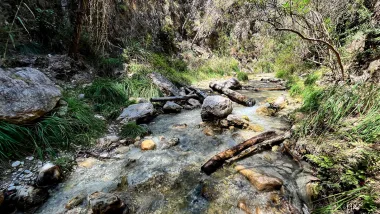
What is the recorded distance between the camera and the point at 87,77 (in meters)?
5.14

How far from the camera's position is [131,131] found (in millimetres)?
3426

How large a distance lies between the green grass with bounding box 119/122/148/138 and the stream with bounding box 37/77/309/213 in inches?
11.5

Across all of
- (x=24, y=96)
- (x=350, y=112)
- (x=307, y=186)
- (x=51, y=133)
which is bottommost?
(x=51, y=133)

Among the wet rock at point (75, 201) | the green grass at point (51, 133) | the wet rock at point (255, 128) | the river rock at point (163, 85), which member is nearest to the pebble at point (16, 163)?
the green grass at point (51, 133)

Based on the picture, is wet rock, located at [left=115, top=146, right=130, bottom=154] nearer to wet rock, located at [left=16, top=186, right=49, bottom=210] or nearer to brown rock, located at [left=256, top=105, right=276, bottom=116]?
Result: wet rock, located at [left=16, top=186, right=49, bottom=210]

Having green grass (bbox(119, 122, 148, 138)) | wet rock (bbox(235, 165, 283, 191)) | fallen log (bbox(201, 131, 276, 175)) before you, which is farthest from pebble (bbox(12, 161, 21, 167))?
wet rock (bbox(235, 165, 283, 191))

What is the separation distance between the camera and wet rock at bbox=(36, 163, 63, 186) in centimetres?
216

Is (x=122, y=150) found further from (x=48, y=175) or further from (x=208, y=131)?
(x=208, y=131)

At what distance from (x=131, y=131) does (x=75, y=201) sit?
5.12ft

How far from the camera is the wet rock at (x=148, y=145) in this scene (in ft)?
10.0

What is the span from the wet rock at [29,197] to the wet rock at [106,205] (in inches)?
23.1

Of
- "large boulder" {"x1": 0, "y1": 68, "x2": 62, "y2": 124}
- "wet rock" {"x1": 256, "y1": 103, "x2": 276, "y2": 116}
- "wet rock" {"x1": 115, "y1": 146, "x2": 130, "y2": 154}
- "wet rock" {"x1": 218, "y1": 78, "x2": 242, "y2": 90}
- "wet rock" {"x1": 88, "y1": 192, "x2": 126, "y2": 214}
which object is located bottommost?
"wet rock" {"x1": 115, "y1": 146, "x2": 130, "y2": 154}

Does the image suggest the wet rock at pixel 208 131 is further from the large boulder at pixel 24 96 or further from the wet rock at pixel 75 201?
the large boulder at pixel 24 96

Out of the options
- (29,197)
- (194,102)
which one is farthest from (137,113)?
(29,197)
